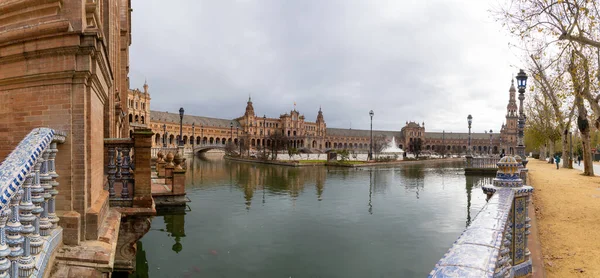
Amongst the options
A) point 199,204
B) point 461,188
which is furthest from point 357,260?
point 461,188

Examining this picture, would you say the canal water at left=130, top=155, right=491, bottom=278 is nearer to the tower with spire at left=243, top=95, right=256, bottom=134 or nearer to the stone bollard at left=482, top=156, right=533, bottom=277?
the stone bollard at left=482, top=156, right=533, bottom=277

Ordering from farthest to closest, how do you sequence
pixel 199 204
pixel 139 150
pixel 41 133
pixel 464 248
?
pixel 199 204, pixel 139 150, pixel 41 133, pixel 464 248

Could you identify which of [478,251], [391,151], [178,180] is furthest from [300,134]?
[478,251]

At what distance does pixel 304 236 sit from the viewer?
31.2ft

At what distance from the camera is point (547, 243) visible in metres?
6.46

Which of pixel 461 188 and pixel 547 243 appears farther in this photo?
pixel 461 188

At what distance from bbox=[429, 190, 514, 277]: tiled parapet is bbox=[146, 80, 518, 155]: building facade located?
96060mm

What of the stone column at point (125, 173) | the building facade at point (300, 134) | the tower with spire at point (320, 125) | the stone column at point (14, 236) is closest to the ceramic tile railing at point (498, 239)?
the stone column at point (14, 236)

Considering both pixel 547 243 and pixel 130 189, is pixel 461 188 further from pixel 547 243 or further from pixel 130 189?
pixel 130 189

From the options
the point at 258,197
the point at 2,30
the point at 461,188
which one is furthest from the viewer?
the point at 461,188

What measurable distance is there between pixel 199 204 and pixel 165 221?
2866mm

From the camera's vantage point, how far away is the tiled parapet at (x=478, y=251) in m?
1.76

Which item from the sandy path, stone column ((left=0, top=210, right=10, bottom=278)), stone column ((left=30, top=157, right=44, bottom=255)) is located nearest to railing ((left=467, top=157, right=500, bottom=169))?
the sandy path

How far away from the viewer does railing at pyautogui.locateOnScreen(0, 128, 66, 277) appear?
6.98 feet
